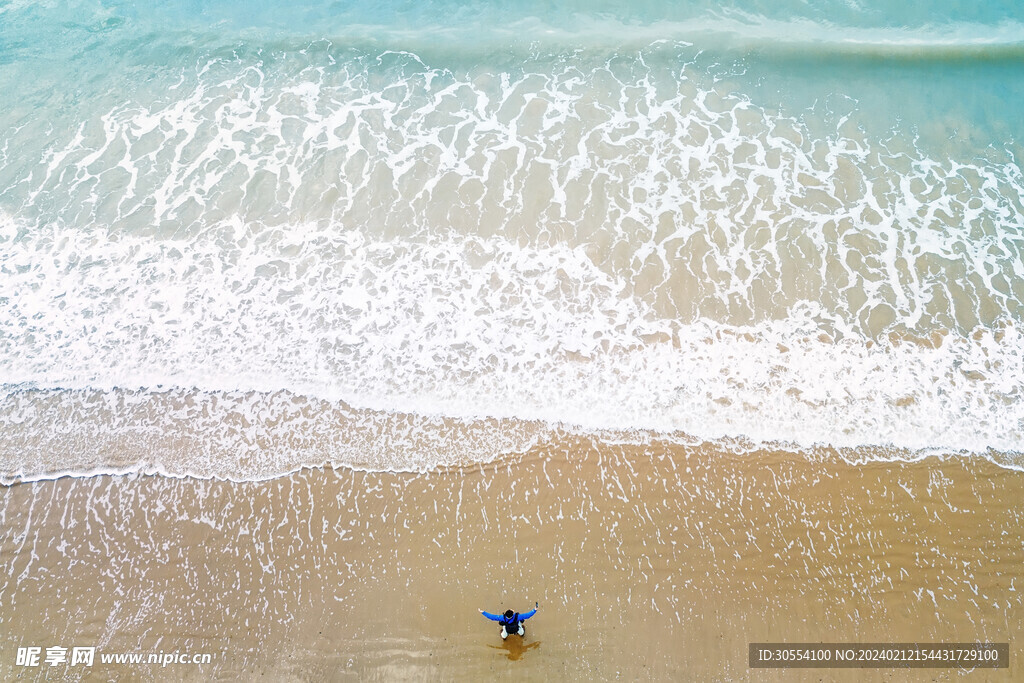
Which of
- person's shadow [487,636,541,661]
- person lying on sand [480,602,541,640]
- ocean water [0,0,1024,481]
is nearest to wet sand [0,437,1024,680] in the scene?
person's shadow [487,636,541,661]

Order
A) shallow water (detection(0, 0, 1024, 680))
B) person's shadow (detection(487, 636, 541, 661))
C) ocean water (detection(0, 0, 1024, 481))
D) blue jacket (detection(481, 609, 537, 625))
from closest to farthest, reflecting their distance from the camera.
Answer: blue jacket (detection(481, 609, 537, 625)) → person's shadow (detection(487, 636, 541, 661)) → shallow water (detection(0, 0, 1024, 680)) → ocean water (detection(0, 0, 1024, 481))

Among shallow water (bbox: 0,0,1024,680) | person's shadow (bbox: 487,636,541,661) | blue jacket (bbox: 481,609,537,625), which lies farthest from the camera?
shallow water (bbox: 0,0,1024,680)

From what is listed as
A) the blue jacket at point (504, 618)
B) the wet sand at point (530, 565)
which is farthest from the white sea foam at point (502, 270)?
the blue jacket at point (504, 618)

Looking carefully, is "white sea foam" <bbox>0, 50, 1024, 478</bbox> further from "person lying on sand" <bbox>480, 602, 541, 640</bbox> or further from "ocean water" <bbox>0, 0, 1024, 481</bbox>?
"person lying on sand" <bbox>480, 602, 541, 640</bbox>

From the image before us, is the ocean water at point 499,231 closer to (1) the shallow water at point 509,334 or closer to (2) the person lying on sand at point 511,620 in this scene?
(1) the shallow water at point 509,334

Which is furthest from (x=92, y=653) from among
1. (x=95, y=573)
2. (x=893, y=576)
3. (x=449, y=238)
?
(x=893, y=576)

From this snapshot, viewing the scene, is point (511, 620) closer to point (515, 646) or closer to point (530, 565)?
point (515, 646)

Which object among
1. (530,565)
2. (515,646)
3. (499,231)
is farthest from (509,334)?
(515,646)

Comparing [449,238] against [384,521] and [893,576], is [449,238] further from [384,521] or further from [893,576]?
[893,576]
